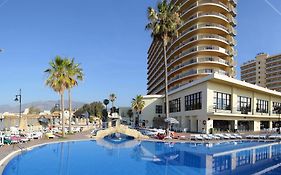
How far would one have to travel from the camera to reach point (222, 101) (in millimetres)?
47469

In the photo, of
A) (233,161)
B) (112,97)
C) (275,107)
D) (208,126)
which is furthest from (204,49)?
(112,97)

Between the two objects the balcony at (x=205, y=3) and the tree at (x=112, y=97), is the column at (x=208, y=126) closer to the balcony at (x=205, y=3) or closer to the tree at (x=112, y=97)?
the balcony at (x=205, y=3)

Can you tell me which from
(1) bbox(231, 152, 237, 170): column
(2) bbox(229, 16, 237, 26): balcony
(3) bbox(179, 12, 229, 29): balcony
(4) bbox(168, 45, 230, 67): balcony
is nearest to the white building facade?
(4) bbox(168, 45, 230, 67): balcony

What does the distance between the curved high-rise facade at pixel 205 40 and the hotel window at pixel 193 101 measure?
1134 centimetres

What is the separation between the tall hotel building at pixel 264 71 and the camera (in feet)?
408

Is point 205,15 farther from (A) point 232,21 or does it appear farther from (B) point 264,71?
(B) point 264,71

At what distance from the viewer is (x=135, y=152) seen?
95.5 ft

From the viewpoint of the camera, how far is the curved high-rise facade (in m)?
63.4

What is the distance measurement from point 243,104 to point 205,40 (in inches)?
728

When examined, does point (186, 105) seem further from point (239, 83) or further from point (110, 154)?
point (110, 154)

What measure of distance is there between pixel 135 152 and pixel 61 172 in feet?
36.8

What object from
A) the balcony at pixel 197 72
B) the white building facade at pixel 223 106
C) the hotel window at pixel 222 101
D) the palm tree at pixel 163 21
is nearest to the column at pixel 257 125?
the white building facade at pixel 223 106

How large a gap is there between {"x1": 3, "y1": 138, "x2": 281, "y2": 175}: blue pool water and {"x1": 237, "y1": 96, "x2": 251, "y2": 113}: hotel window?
19417 millimetres

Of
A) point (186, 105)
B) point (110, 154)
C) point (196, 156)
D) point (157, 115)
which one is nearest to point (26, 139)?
point (110, 154)
